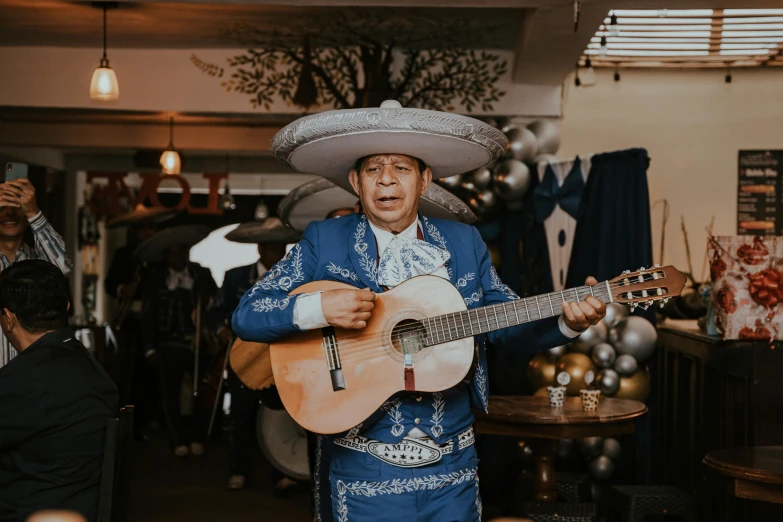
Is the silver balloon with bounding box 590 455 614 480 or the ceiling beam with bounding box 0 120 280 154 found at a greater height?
the ceiling beam with bounding box 0 120 280 154

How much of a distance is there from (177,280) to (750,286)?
16.5ft

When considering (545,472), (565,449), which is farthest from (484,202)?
(545,472)

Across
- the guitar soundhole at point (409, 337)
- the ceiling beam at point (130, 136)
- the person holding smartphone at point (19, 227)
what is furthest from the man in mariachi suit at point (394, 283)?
the ceiling beam at point (130, 136)

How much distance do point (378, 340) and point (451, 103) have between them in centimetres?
498

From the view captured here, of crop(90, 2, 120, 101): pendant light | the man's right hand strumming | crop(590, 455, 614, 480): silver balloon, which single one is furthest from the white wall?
the man's right hand strumming

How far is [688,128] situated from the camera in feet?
25.2

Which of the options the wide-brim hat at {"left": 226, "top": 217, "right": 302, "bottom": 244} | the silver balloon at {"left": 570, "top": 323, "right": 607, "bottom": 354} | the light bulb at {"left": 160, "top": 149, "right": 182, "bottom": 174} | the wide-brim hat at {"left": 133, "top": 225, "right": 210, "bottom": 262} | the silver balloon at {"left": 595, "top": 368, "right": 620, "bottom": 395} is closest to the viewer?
the silver balloon at {"left": 595, "top": 368, "right": 620, "bottom": 395}

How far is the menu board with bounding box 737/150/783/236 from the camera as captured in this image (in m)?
7.56

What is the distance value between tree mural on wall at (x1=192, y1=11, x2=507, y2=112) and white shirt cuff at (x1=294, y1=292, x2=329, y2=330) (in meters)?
4.59

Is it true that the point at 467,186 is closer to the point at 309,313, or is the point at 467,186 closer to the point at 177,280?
the point at 177,280

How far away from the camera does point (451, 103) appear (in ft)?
23.6

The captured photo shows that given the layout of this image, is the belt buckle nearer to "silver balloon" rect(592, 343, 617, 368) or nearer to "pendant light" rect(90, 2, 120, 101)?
"silver balloon" rect(592, 343, 617, 368)

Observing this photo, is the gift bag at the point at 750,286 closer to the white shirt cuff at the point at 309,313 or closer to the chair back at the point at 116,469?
the white shirt cuff at the point at 309,313

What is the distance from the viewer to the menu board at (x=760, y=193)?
24.8ft
